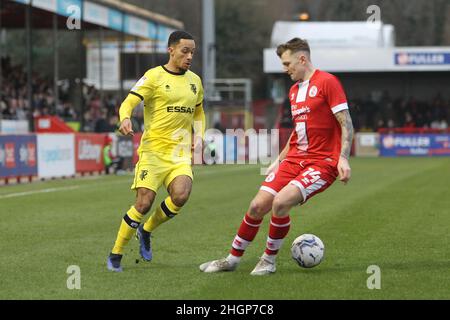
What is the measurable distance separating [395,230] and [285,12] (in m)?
66.7

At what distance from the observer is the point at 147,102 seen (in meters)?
9.48

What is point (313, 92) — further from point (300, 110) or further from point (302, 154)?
point (302, 154)

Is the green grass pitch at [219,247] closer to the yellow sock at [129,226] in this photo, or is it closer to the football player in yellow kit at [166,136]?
the yellow sock at [129,226]

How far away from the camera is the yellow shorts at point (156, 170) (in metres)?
9.36

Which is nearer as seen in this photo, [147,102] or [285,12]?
[147,102]

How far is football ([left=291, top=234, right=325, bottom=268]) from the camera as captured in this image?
897cm

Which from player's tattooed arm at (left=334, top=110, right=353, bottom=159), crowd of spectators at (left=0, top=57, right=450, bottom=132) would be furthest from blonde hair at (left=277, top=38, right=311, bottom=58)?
crowd of spectators at (left=0, top=57, right=450, bottom=132)

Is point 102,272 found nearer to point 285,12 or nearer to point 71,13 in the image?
point 71,13

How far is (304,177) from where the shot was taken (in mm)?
8711

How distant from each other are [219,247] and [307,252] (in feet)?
7.01

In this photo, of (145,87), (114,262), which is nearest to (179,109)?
(145,87)

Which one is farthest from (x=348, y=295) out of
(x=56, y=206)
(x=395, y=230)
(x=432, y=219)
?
(x=56, y=206)

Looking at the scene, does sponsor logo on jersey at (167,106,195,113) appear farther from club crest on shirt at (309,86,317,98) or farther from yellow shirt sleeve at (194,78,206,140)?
club crest on shirt at (309,86,317,98)
